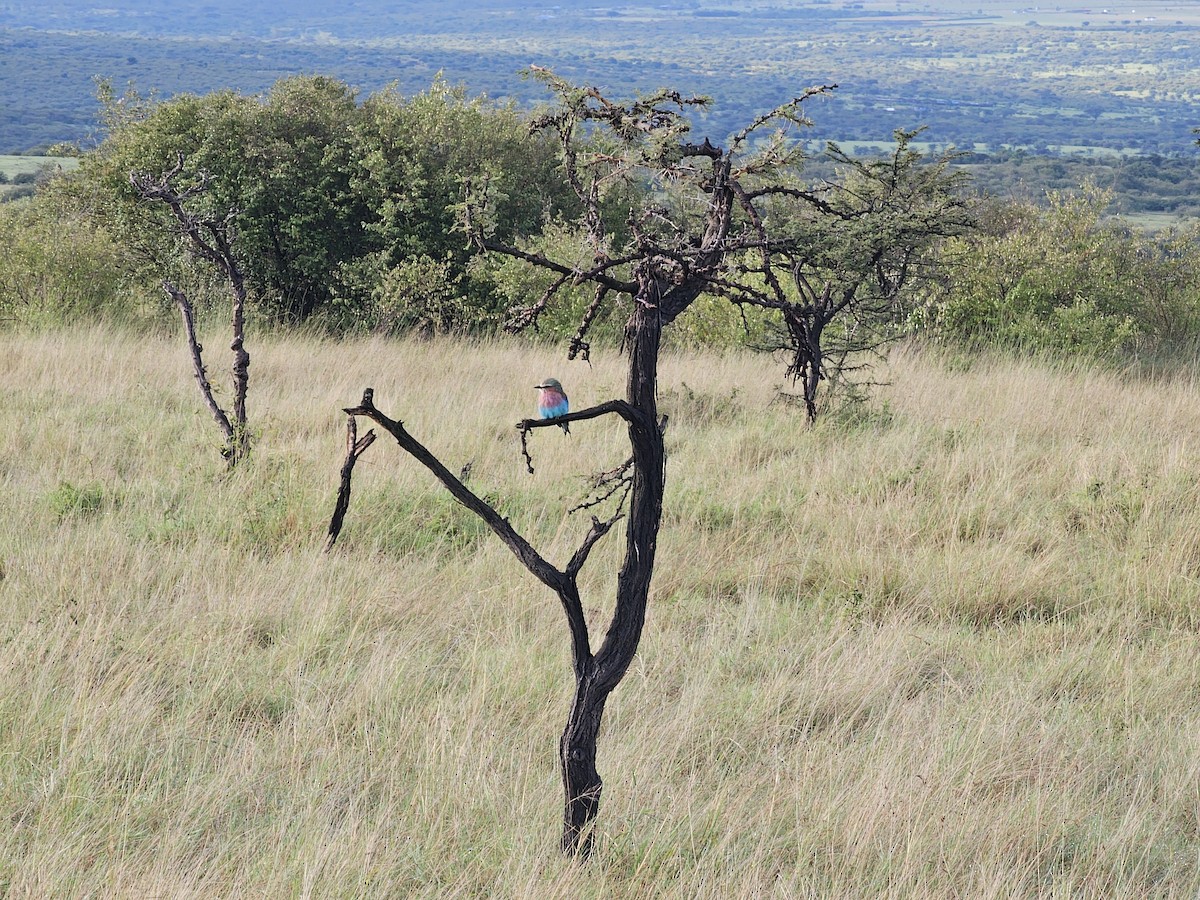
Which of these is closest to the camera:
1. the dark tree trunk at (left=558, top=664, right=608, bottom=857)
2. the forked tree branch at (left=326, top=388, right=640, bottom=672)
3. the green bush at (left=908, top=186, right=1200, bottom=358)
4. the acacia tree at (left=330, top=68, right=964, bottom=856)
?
the forked tree branch at (left=326, top=388, right=640, bottom=672)

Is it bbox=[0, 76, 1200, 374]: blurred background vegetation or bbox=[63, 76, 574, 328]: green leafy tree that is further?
bbox=[63, 76, 574, 328]: green leafy tree

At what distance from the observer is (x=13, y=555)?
4.29 m

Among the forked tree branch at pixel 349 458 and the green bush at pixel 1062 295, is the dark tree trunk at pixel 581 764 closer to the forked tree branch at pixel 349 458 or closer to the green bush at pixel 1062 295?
the forked tree branch at pixel 349 458

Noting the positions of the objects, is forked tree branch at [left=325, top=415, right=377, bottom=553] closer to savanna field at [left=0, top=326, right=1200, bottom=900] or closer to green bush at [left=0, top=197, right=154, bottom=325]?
savanna field at [left=0, top=326, right=1200, bottom=900]

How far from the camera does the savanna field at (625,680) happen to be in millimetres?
2639

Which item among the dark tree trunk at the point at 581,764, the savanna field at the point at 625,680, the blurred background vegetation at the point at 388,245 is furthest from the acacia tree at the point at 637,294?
the blurred background vegetation at the point at 388,245

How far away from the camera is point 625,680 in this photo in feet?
11.7

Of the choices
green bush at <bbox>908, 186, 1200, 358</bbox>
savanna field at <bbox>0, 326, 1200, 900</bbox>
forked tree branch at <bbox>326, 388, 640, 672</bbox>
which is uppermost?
forked tree branch at <bbox>326, 388, 640, 672</bbox>

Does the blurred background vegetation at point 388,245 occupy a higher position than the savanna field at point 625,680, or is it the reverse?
the blurred background vegetation at point 388,245

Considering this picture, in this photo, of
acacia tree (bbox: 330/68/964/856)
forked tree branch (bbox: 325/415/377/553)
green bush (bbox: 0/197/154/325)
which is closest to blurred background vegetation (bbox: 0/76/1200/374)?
green bush (bbox: 0/197/154/325)

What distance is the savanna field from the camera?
2.64 meters

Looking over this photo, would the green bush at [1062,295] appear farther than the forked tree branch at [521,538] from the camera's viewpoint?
Yes

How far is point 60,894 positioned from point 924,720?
2.40 m

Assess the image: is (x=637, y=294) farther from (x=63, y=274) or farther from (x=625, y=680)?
(x=63, y=274)
